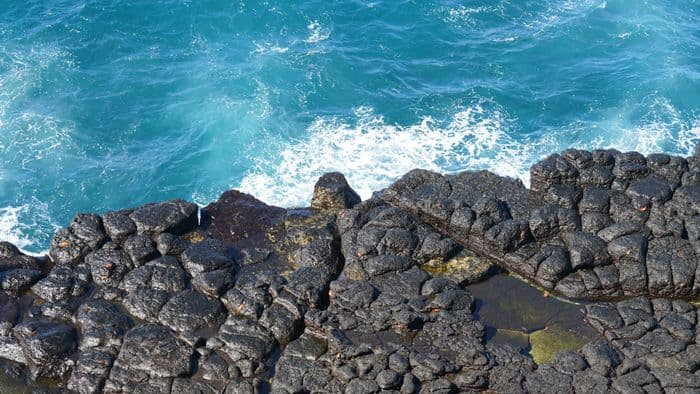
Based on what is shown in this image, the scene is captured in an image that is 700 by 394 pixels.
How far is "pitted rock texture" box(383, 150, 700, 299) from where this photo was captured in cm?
3103

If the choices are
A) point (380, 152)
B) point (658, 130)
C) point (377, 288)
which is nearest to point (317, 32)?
point (380, 152)

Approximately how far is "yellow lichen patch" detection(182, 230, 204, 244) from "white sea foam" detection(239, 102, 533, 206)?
11.4 meters

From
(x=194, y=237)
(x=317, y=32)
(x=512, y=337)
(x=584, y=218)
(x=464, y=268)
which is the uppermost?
(x=194, y=237)

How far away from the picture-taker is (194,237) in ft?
113

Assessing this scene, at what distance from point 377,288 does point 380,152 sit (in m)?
20.6

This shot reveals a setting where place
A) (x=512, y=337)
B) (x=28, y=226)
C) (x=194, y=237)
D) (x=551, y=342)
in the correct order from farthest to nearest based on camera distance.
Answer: (x=28, y=226) < (x=194, y=237) < (x=512, y=337) < (x=551, y=342)

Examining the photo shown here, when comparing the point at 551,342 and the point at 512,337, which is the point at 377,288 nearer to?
the point at 512,337

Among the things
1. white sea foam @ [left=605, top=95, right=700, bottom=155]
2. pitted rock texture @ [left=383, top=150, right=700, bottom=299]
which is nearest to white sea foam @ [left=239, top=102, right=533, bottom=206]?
white sea foam @ [left=605, top=95, right=700, bottom=155]

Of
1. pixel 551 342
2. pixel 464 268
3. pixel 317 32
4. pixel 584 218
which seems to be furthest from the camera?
pixel 317 32

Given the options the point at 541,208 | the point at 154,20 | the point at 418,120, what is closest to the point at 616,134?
the point at 418,120

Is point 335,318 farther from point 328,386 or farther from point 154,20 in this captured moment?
point 154,20

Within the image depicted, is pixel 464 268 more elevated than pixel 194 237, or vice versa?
pixel 194 237

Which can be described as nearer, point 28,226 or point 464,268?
point 464,268

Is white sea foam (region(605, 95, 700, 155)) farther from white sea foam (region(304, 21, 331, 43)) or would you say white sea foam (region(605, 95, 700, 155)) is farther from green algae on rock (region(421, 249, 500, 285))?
white sea foam (region(304, 21, 331, 43))
